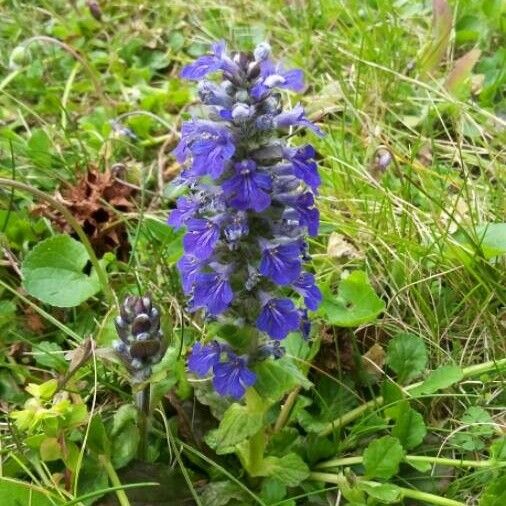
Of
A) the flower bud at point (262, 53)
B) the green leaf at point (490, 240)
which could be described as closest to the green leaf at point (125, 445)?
the flower bud at point (262, 53)

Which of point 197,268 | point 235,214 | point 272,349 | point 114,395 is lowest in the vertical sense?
point 114,395

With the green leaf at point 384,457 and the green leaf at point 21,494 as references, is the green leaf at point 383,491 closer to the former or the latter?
the green leaf at point 384,457

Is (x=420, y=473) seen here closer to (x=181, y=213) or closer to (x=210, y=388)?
(x=210, y=388)

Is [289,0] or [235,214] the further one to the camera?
[289,0]

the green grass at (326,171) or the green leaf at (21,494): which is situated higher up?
the green grass at (326,171)

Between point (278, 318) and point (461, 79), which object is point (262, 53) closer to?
point (278, 318)

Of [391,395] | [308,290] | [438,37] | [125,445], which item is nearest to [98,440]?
[125,445]

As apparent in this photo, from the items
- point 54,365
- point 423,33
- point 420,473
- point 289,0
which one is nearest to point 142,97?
point 289,0
